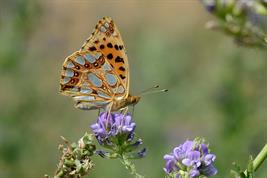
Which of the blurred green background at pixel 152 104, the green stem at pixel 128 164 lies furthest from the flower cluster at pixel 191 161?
the blurred green background at pixel 152 104

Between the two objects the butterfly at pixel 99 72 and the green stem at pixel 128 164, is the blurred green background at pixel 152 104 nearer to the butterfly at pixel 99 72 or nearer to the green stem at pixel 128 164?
the butterfly at pixel 99 72

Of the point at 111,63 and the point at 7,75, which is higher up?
the point at 111,63

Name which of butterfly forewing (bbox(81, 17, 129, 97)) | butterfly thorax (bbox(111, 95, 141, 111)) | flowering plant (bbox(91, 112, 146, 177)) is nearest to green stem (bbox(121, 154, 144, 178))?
flowering plant (bbox(91, 112, 146, 177))

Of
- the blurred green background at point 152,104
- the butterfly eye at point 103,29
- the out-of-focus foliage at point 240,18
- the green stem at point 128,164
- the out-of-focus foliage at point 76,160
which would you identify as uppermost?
the butterfly eye at point 103,29

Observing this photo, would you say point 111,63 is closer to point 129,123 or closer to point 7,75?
point 129,123

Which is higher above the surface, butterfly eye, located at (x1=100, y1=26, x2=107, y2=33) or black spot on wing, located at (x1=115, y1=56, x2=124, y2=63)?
butterfly eye, located at (x1=100, y1=26, x2=107, y2=33)

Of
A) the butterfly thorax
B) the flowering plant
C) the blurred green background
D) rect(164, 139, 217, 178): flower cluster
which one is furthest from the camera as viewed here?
the blurred green background

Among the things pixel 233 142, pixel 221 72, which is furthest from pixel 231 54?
pixel 233 142

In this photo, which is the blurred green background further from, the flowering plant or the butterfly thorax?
the flowering plant
